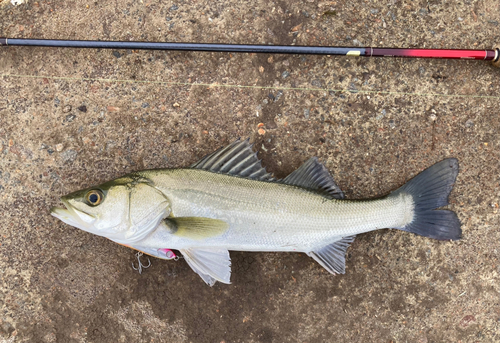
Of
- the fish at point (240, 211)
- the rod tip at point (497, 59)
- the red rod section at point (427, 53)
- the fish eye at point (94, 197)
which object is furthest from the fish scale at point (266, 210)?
the rod tip at point (497, 59)

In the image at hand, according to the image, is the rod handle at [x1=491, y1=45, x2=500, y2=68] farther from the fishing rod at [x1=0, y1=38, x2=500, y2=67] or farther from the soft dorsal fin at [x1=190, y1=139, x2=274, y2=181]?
the soft dorsal fin at [x1=190, y1=139, x2=274, y2=181]

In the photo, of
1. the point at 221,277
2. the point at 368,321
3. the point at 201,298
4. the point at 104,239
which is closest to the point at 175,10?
the point at 104,239

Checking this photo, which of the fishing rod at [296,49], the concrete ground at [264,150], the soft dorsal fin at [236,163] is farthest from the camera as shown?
the concrete ground at [264,150]

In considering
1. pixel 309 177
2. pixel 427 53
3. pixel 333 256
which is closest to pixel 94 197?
pixel 309 177

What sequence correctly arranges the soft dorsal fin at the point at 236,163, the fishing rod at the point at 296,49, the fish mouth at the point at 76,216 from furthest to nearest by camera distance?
the fishing rod at the point at 296,49
the soft dorsal fin at the point at 236,163
the fish mouth at the point at 76,216

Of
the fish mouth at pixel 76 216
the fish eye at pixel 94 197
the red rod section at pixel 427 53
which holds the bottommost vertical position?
the fish mouth at pixel 76 216

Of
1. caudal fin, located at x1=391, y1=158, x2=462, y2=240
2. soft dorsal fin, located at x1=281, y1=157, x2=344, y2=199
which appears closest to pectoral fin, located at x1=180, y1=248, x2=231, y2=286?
soft dorsal fin, located at x1=281, y1=157, x2=344, y2=199

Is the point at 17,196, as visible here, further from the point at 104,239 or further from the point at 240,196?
the point at 240,196

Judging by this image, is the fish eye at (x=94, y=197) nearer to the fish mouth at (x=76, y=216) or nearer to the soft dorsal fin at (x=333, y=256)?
the fish mouth at (x=76, y=216)
